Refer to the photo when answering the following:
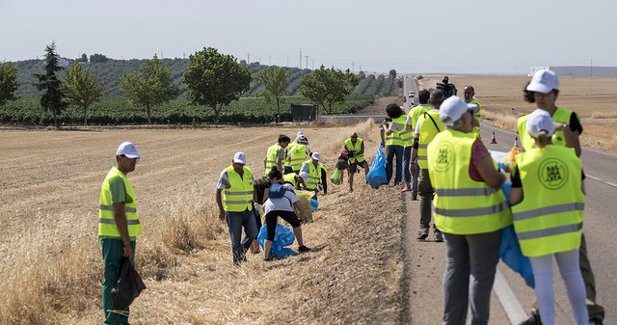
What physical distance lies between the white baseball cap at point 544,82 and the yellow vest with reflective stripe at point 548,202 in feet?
2.36

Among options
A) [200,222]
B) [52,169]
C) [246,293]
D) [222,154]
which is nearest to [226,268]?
[246,293]

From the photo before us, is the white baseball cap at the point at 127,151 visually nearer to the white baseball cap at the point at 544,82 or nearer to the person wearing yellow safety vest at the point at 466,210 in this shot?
the person wearing yellow safety vest at the point at 466,210

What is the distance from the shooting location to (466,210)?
5539 mm

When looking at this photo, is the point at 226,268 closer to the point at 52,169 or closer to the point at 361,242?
the point at 361,242

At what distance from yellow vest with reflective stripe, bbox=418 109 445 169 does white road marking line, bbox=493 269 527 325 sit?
7.36ft

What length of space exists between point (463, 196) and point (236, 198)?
6.78m

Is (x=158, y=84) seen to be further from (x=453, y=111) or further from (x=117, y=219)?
(x=453, y=111)

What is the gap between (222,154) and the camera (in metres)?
43.1

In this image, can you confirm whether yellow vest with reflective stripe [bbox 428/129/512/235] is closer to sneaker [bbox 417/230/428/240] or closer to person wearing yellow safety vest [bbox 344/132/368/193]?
sneaker [bbox 417/230/428/240]

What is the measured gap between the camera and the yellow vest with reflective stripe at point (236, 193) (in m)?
12.0

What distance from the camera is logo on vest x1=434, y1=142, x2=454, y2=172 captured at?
5613mm

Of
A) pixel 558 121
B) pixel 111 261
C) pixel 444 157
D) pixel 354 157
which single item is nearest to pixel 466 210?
pixel 444 157

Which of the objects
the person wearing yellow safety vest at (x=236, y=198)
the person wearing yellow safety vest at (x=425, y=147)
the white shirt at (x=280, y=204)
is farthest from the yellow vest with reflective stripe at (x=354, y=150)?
the person wearing yellow safety vest at (x=425, y=147)

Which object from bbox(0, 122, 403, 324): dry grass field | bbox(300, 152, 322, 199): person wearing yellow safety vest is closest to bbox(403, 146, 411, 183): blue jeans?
bbox(0, 122, 403, 324): dry grass field
